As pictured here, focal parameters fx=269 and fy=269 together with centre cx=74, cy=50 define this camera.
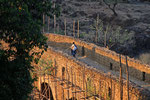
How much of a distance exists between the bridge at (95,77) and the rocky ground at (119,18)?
14.6m

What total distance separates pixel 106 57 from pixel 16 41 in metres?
8.57

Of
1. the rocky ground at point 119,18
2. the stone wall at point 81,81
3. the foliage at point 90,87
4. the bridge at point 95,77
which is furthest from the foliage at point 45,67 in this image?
the rocky ground at point 119,18

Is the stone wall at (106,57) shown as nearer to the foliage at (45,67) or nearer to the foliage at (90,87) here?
the foliage at (90,87)

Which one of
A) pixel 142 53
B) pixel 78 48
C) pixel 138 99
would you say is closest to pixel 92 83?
pixel 138 99

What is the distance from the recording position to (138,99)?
10602mm

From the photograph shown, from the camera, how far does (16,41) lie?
9.60m

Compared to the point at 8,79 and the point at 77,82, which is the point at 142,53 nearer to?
the point at 77,82

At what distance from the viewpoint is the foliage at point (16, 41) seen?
9125 mm

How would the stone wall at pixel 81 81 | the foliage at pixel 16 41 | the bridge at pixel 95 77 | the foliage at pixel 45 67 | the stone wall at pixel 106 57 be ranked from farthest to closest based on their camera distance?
1. the foliage at pixel 45 67
2. the stone wall at pixel 106 57
3. the bridge at pixel 95 77
4. the stone wall at pixel 81 81
5. the foliage at pixel 16 41

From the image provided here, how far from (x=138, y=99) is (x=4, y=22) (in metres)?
5.87

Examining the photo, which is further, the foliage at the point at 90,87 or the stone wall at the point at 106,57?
the stone wall at the point at 106,57

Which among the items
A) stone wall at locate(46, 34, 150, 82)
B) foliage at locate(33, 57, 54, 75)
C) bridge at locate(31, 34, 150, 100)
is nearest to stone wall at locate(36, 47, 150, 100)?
bridge at locate(31, 34, 150, 100)

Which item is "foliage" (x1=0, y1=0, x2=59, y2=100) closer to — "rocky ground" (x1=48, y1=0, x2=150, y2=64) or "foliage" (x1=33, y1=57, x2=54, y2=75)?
"foliage" (x1=33, y1=57, x2=54, y2=75)

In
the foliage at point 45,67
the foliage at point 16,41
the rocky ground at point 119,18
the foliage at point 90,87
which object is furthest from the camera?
the rocky ground at point 119,18
